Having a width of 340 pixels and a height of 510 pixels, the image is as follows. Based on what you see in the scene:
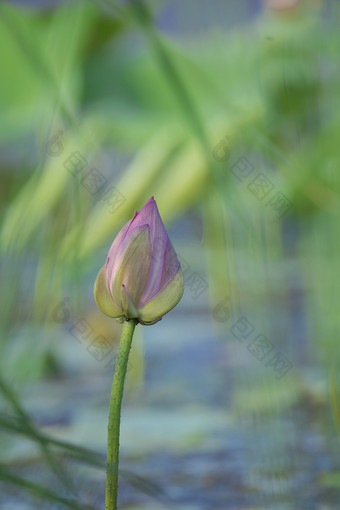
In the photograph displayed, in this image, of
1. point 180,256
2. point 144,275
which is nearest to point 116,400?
point 144,275

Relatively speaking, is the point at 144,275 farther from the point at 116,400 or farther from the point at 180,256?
the point at 180,256

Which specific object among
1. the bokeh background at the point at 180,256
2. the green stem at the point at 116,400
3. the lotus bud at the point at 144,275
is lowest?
the green stem at the point at 116,400

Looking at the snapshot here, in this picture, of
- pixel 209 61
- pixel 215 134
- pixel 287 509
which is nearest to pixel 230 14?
pixel 287 509

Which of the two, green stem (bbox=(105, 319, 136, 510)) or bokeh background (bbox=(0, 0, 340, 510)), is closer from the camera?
green stem (bbox=(105, 319, 136, 510))

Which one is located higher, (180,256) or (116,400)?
(180,256)

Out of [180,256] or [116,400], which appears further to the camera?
[180,256]

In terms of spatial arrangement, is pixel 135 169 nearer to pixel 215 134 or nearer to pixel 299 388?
pixel 215 134
